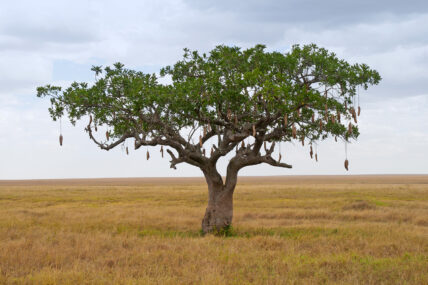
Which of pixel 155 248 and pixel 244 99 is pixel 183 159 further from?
pixel 155 248

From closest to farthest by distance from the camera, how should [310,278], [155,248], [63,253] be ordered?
1. [310,278]
2. [63,253]
3. [155,248]

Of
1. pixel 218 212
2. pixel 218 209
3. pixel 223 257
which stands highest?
pixel 218 209

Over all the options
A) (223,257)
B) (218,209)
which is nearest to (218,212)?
(218,209)

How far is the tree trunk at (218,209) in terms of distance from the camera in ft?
70.3

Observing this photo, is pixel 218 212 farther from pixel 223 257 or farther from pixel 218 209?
pixel 223 257

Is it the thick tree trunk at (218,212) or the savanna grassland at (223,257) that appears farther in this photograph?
the thick tree trunk at (218,212)

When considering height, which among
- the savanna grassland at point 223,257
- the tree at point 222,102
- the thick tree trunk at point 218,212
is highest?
the tree at point 222,102

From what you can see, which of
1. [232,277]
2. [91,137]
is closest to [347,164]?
[232,277]

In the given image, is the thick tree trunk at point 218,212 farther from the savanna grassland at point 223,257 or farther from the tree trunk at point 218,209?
the savanna grassland at point 223,257

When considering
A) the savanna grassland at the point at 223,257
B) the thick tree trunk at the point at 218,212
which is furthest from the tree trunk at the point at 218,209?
the savanna grassland at the point at 223,257

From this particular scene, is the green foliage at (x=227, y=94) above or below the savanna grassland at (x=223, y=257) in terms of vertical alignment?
above

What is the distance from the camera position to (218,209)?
71.1ft

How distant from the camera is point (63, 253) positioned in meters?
14.9

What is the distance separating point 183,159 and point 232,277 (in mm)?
10079
